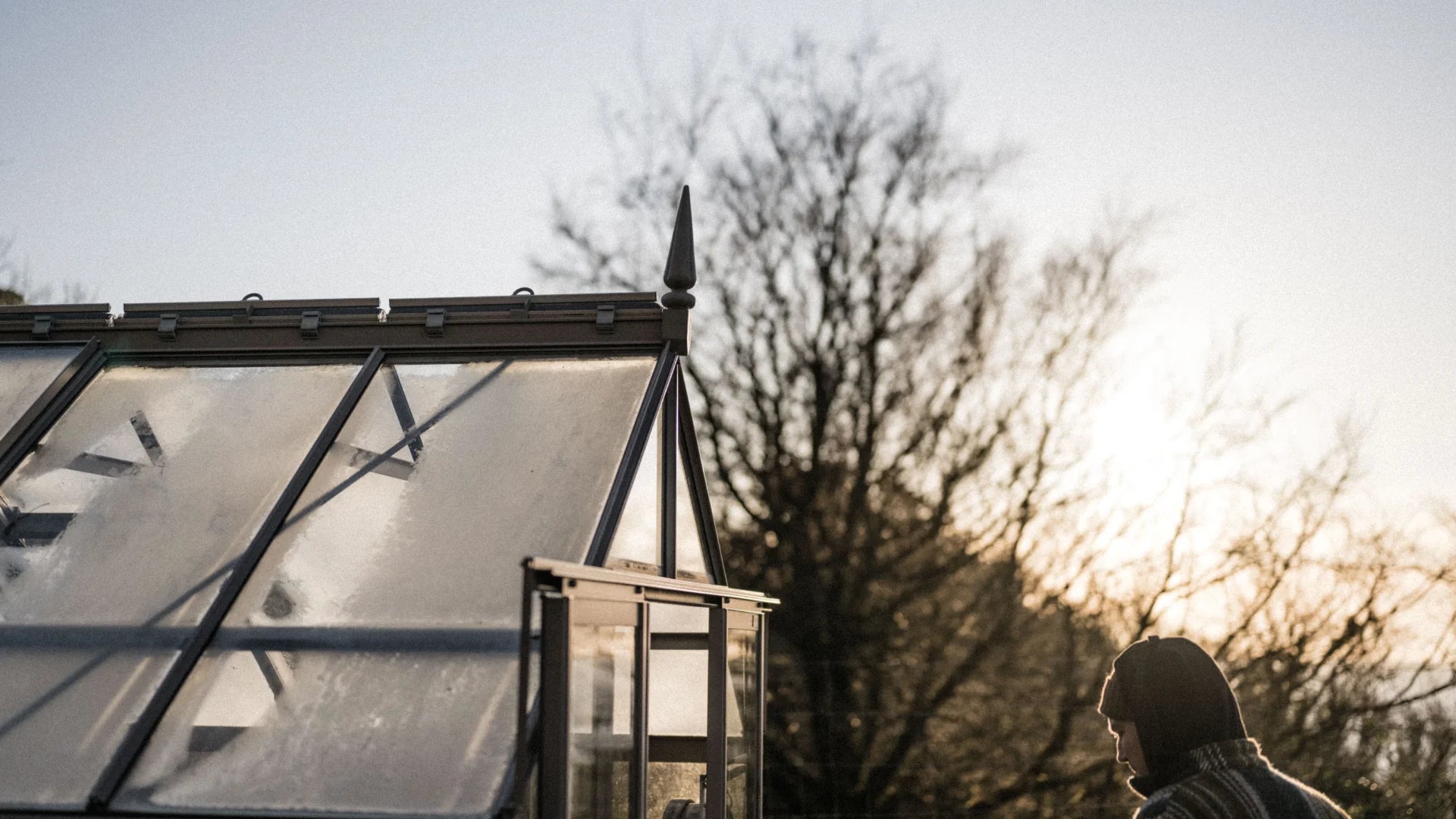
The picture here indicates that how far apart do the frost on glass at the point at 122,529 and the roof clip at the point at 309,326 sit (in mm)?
155

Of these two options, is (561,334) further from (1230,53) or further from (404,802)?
(1230,53)

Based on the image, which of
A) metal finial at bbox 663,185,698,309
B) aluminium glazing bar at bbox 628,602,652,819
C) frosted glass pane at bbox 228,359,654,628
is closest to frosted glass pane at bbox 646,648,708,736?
aluminium glazing bar at bbox 628,602,652,819

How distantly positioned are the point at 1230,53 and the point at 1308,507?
14.7 feet

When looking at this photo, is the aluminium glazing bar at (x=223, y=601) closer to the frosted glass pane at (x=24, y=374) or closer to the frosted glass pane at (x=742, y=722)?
the frosted glass pane at (x=24, y=374)

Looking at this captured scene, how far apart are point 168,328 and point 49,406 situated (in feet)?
1.84

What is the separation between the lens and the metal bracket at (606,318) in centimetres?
542

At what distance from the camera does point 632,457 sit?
4832mm

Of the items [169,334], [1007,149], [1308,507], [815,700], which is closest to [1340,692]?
[1308,507]

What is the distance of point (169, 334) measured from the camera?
5.72 meters

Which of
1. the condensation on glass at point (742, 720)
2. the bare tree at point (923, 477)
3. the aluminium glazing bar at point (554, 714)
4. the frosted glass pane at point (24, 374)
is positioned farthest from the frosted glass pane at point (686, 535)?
the bare tree at point (923, 477)

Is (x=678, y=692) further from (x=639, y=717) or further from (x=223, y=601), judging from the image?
(x=223, y=601)

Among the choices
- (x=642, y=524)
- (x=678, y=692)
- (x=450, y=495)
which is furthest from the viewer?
(x=678, y=692)

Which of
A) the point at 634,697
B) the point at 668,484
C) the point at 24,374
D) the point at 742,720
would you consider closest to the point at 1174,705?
the point at 634,697

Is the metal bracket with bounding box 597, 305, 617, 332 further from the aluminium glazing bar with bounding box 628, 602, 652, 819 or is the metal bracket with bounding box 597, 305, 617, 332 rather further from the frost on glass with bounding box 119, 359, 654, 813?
the aluminium glazing bar with bounding box 628, 602, 652, 819
